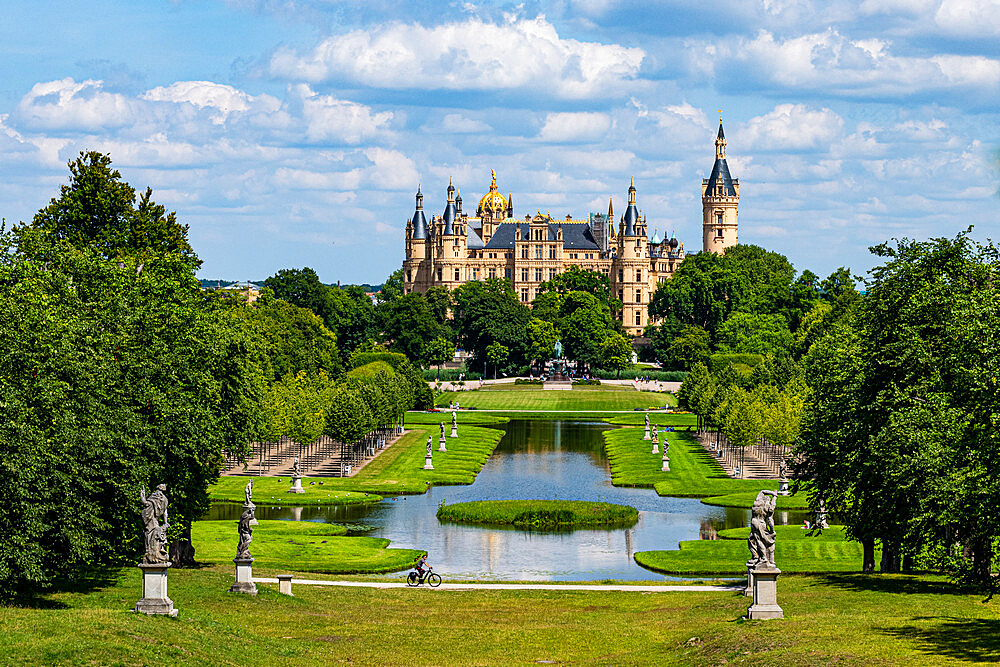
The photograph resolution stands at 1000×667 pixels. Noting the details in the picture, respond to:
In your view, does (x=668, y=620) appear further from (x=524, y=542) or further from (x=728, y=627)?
(x=524, y=542)

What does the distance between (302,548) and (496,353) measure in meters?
135

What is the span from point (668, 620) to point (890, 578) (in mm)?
8538

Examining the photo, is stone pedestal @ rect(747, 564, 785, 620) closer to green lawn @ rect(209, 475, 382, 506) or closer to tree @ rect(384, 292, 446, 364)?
green lawn @ rect(209, 475, 382, 506)

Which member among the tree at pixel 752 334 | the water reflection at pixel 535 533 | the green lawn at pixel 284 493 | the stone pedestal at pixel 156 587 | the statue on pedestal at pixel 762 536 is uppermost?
the tree at pixel 752 334

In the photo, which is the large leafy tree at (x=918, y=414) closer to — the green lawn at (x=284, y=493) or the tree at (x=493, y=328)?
the green lawn at (x=284, y=493)

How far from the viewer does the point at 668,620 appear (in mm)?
37531

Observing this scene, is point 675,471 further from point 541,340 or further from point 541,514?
point 541,340

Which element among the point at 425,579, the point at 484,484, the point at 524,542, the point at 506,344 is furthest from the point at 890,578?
the point at 506,344

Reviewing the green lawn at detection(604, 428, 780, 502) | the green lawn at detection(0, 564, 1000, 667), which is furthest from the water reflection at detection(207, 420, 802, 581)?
the green lawn at detection(0, 564, 1000, 667)

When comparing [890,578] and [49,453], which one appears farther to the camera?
[890,578]

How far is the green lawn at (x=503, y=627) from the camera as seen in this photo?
27.8 meters

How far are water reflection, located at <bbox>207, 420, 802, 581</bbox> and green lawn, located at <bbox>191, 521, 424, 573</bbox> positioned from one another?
69.8 inches

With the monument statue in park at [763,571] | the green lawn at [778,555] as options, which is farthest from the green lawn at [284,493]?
the monument statue in park at [763,571]

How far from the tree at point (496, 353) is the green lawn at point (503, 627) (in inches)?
5727
